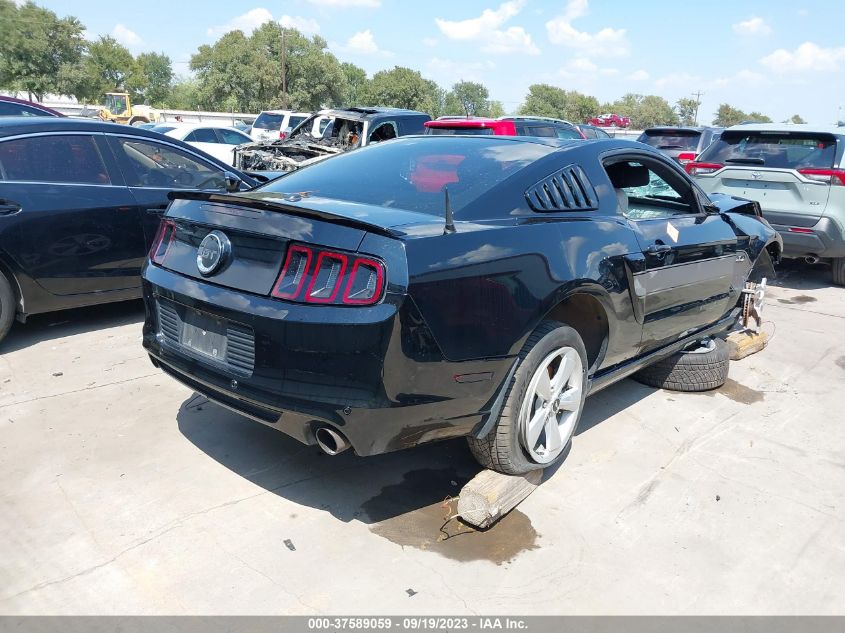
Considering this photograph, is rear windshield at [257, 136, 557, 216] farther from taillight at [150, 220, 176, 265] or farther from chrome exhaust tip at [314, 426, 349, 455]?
chrome exhaust tip at [314, 426, 349, 455]

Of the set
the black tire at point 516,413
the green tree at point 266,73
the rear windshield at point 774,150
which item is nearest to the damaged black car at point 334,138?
the rear windshield at point 774,150

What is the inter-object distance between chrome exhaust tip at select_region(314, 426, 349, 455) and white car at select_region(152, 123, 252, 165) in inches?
568

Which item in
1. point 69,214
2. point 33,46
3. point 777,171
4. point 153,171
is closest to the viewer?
point 69,214

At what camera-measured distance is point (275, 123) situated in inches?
914

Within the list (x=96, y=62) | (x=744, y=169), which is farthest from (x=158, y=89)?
(x=744, y=169)

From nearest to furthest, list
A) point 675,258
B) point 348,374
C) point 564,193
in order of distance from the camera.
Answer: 1. point 348,374
2. point 564,193
3. point 675,258

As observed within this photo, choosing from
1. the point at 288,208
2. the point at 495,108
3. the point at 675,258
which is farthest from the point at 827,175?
the point at 495,108

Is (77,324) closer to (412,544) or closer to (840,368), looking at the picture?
(412,544)

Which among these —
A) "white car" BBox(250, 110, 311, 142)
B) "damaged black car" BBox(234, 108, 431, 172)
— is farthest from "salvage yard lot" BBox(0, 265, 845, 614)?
"white car" BBox(250, 110, 311, 142)

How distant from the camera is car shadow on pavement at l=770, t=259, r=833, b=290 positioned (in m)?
7.91

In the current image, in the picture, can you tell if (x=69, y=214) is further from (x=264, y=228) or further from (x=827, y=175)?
(x=827, y=175)

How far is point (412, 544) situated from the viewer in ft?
8.84

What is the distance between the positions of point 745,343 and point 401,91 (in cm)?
7679

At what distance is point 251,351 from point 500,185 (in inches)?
51.2
